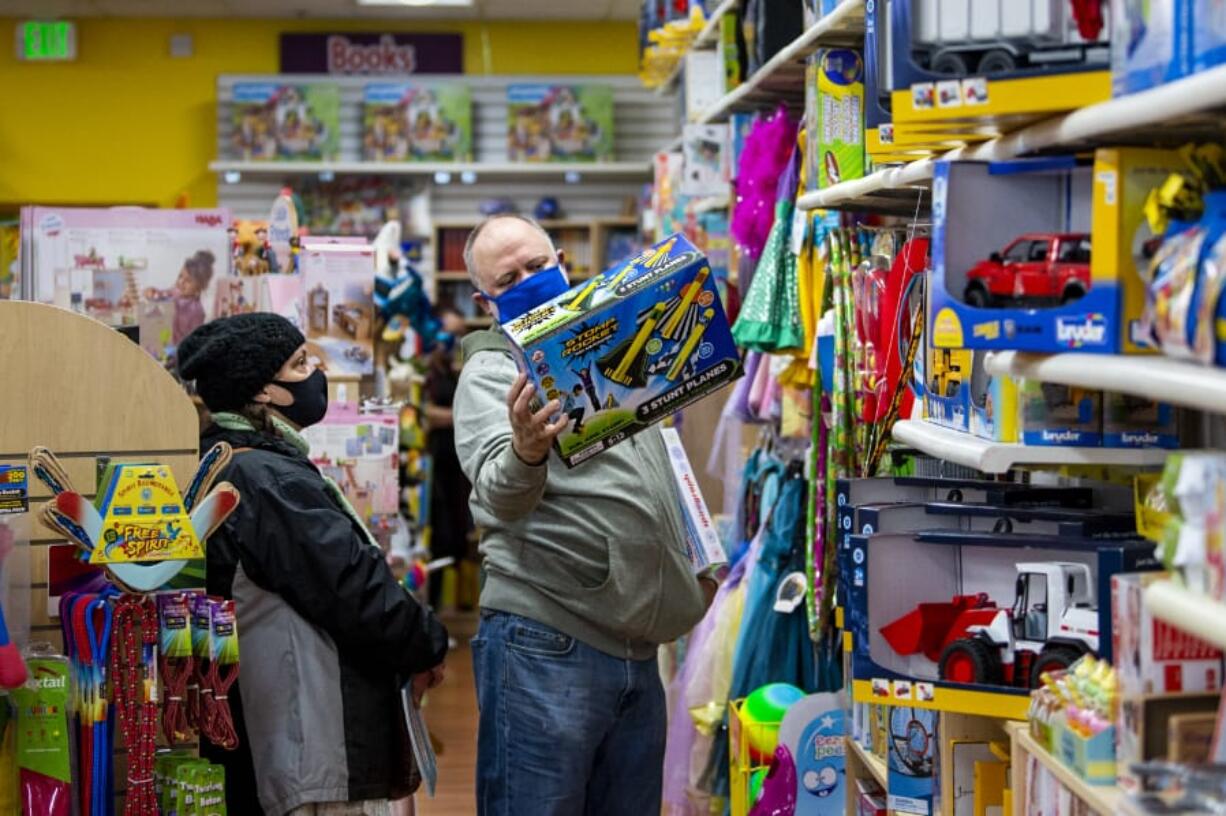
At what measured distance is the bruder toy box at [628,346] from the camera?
9.04 ft

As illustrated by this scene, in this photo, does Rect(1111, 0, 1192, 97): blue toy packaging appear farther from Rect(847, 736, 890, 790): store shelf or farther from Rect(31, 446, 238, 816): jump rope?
Rect(31, 446, 238, 816): jump rope

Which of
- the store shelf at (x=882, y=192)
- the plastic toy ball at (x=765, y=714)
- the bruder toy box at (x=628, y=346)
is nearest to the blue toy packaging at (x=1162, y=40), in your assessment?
the store shelf at (x=882, y=192)

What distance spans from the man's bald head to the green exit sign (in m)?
8.96

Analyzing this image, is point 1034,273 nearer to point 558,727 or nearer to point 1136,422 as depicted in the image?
point 1136,422

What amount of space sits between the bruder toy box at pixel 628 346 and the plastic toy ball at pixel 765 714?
51.6 inches

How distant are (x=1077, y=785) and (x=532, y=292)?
1.47 m

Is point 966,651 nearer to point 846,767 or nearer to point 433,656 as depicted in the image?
point 846,767

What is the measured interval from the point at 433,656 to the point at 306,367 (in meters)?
0.70

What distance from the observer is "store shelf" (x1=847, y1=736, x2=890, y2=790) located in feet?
10.1

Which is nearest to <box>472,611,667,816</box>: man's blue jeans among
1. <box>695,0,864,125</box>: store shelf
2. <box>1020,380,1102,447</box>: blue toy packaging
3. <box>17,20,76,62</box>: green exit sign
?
<box>1020,380,1102,447</box>: blue toy packaging

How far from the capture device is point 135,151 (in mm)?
11539

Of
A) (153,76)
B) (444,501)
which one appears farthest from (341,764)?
(153,76)

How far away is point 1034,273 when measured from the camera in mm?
2074

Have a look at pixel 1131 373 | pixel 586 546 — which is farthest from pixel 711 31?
pixel 1131 373
